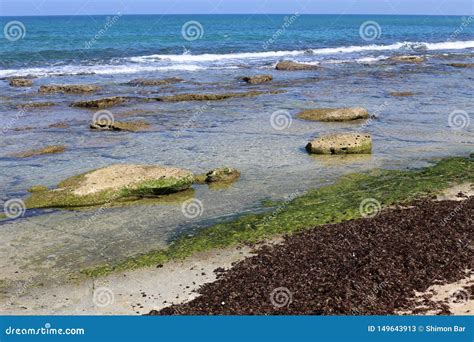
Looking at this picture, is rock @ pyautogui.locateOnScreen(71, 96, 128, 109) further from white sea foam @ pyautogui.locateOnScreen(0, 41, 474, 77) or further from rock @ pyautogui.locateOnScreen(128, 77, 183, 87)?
white sea foam @ pyautogui.locateOnScreen(0, 41, 474, 77)

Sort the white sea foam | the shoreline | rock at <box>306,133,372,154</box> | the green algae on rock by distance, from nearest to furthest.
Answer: the shoreline, the green algae on rock, rock at <box>306,133,372,154</box>, the white sea foam

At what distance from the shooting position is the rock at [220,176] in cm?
1841

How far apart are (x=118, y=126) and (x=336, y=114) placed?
9.89 m

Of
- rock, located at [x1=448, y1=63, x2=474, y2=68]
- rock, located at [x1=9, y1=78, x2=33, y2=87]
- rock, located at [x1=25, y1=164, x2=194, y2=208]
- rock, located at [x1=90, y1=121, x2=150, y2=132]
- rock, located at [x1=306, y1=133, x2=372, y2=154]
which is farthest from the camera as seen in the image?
rock, located at [x1=448, y1=63, x2=474, y2=68]

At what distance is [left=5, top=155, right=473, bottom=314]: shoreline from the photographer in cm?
1119

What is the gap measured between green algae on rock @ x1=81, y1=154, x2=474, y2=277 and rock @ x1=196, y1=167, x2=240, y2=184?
2548mm

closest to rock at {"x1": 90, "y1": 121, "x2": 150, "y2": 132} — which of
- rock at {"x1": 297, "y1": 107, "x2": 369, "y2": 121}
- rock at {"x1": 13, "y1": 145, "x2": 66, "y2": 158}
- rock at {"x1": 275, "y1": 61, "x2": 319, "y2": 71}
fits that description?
rock at {"x1": 13, "y1": 145, "x2": 66, "y2": 158}

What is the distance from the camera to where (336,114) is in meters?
28.2

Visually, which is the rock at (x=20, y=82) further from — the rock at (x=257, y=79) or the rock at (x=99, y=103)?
the rock at (x=257, y=79)

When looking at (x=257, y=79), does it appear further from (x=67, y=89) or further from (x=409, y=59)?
(x=409, y=59)

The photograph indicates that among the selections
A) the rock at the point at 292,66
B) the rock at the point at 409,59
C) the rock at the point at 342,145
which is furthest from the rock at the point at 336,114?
the rock at the point at 409,59

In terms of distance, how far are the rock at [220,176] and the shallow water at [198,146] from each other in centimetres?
44

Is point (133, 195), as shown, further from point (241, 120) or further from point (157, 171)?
point (241, 120)

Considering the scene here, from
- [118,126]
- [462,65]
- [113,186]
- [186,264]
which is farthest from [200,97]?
[462,65]
